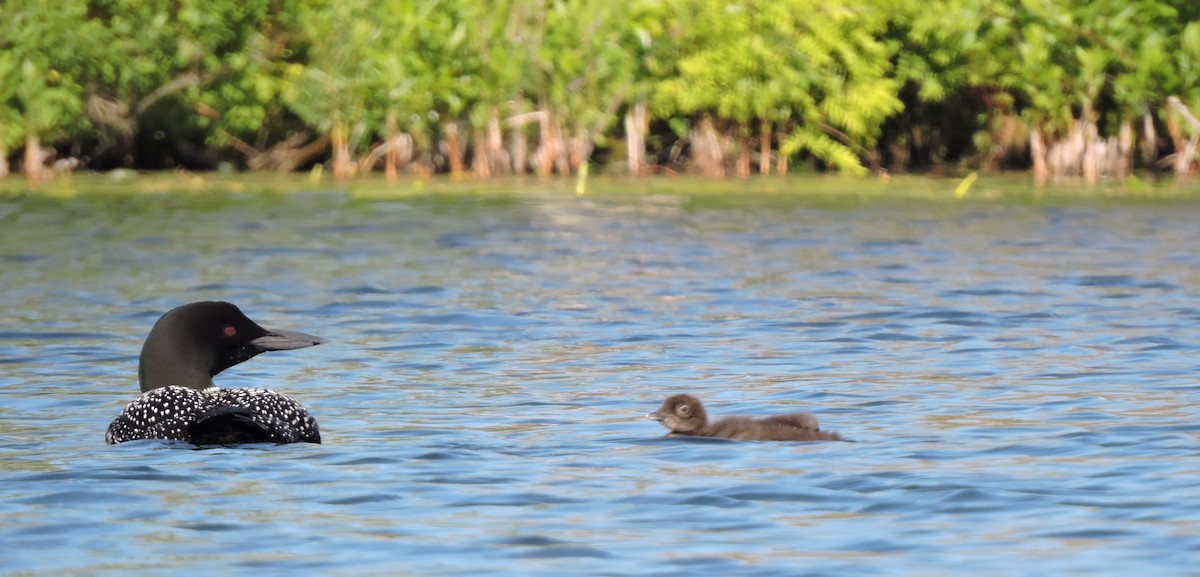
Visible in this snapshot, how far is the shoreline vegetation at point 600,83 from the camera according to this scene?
29094mm

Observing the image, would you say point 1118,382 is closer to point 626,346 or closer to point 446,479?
point 626,346

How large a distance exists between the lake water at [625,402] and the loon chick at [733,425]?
0.30 feet

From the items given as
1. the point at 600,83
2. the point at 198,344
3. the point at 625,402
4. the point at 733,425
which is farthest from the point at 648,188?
the point at 733,425

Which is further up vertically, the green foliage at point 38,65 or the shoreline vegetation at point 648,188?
the green foliage at point 38,65

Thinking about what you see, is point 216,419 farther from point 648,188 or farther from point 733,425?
point 648,188

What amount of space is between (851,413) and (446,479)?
235 centimetres

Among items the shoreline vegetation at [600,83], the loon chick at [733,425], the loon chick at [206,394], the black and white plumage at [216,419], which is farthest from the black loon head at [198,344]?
the shoreline vegetation at [600,83]

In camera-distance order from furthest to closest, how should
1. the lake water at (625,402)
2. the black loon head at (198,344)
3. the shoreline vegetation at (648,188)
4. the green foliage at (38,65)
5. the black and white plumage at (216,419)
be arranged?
1. the green foliage at (38,65)
2. the shoreline vegetation at (648,188)
3. the black loon head at (198,344)
4. the black and white plumage at (216,419)
5. the lake water at (625,402)

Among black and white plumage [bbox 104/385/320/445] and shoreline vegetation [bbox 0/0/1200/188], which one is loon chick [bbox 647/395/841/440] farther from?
shoreline vegetation [bbox 0/0/1200/188]

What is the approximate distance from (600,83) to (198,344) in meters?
20.7

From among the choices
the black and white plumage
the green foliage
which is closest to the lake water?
the black and white plumage

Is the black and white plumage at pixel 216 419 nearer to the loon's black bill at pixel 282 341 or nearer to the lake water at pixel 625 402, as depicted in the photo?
the lake water at pixel 625 402

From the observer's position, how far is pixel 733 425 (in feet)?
28.8

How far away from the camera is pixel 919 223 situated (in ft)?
72.5
